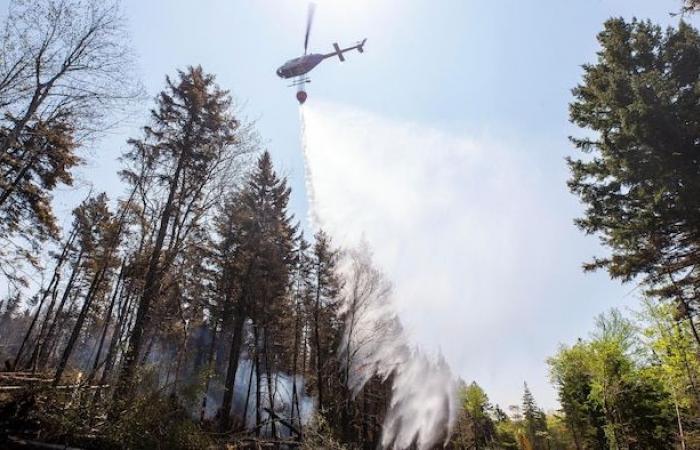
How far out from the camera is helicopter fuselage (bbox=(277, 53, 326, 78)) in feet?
61.2

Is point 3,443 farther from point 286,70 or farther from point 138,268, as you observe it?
point 286,70

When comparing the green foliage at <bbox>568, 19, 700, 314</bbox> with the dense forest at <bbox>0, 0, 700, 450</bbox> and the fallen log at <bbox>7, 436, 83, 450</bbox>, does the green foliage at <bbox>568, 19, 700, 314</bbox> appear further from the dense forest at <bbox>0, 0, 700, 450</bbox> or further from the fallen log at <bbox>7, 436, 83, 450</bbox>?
the fallen log at <bbox>7, 436, 83, 450</bbox>

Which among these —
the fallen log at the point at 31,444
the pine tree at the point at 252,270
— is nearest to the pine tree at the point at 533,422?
the pine tree at the point at 252,270

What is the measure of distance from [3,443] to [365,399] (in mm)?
24218

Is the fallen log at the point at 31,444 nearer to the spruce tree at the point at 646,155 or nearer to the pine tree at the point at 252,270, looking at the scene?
the pine tree at the point at 252,270

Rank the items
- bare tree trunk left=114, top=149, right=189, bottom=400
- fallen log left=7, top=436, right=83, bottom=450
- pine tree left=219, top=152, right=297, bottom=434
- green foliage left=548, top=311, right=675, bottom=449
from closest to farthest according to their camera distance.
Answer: fallen log left=7, top=436, right=83, bottom=450, bare tree trunk left=114, top=149, right=189, bottom=400, pine tree left=219, top=152, right=297, bottom=434, green foliage left=548, top=311, right=675, bottom=449

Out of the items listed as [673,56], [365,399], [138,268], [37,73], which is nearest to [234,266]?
[138,268]

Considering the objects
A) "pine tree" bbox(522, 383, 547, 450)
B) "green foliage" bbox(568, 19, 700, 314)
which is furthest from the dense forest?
"pine tree" bbox(522, 383, 547, 450)

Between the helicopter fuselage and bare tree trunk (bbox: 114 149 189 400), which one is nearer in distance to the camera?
bare tree trunk (bbox: 114 149 189 400)

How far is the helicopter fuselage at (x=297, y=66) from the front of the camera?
18656mm

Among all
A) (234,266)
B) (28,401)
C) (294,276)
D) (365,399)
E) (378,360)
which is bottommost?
(28,401)

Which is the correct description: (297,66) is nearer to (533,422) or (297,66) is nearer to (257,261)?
(257,261)

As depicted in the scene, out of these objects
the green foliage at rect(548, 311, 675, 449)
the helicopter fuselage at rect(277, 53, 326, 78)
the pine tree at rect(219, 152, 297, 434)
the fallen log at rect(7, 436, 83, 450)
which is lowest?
the fallen log at rect(7, 436, 83, 450)

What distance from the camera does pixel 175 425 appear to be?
9242 millimetres
